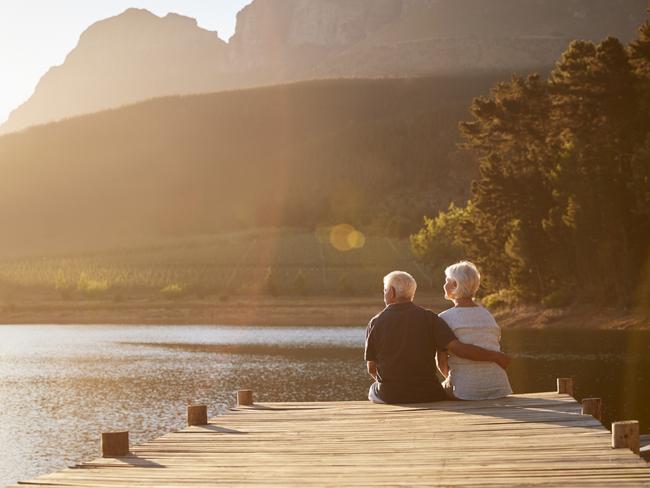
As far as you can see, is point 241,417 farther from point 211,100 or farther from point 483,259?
point 211,100

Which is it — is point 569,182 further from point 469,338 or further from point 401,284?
point 401,284

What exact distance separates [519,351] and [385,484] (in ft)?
114

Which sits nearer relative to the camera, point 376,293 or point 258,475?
point 258,475

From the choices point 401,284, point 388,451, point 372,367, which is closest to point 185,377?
point 372,367

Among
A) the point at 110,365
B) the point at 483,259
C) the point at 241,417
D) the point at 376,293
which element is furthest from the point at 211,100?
the point at 241,417

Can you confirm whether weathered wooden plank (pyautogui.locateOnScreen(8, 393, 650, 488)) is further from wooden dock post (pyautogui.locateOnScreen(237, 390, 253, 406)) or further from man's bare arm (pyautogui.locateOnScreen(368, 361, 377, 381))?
wooden dock post (pyautogui.locateOnScreen(237, 390, 253, 406))

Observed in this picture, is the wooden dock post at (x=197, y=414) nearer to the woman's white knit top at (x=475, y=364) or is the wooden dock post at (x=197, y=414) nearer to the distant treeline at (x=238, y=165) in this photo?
the woman's white knit top at (x=475, y=364)

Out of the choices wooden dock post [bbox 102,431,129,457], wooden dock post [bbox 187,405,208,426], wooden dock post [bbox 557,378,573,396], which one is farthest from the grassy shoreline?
wooden dock post [bbox 102,431,129,457]

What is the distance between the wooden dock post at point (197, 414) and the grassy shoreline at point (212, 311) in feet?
202

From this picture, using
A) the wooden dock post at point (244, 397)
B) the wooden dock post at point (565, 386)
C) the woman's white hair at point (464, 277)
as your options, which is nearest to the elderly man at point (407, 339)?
the woman's white hair at point (464, 277)

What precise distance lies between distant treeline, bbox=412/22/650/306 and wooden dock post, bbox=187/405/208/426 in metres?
39.5

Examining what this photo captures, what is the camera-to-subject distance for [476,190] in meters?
62.5

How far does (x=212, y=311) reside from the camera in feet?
281

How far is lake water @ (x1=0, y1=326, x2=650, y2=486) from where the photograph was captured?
2350cm
